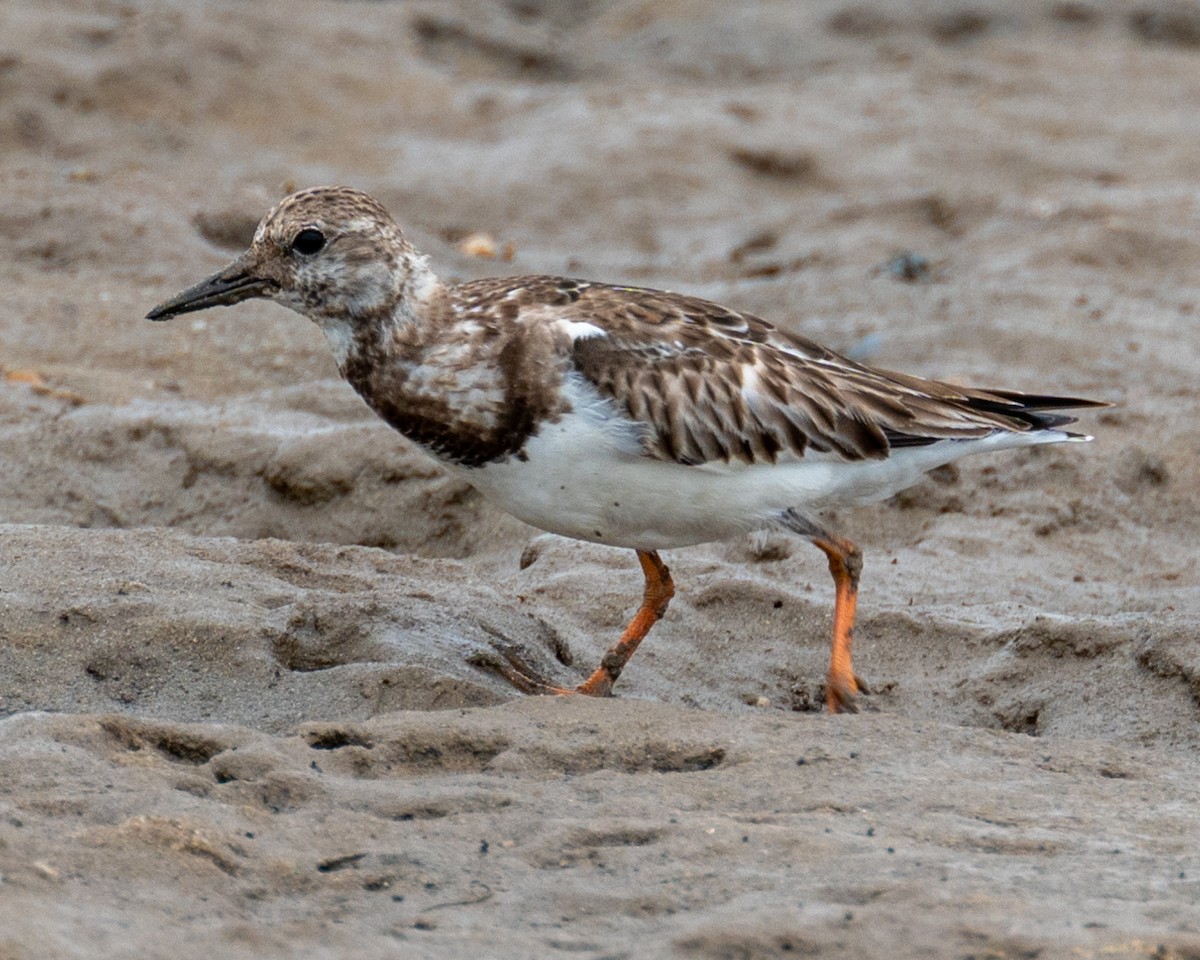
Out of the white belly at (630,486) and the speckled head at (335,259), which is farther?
the speckled head at (335,259)

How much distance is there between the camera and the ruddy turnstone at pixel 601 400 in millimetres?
4828

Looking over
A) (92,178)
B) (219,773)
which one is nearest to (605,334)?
(219,773)

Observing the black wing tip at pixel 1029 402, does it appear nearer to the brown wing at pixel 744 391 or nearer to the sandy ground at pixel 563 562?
the brown wing at pixel 744 391

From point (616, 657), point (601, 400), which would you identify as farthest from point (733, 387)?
point (616, 657)

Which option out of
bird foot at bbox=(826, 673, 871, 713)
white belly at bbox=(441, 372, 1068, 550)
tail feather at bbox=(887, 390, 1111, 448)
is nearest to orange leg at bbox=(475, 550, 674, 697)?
white belly at bbox=(441, 372, 1068, 550)

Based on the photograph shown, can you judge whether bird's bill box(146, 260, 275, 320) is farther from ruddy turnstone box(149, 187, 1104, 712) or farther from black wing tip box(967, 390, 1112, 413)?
black wing tip box(967, 390, 1112, 413)

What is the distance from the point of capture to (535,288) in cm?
514

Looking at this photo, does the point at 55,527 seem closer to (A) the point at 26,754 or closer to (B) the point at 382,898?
(A) the point at 26,754

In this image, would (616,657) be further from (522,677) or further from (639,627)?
(522,677)

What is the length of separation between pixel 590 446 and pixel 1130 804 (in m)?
1.74

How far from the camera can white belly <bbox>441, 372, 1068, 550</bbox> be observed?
189 inches

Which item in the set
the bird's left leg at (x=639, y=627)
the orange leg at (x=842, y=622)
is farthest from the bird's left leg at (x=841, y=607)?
the bird's left leg at (x=639, y=627)

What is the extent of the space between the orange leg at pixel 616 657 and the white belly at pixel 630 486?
0.31m

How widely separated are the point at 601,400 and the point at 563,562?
5.03 ft
